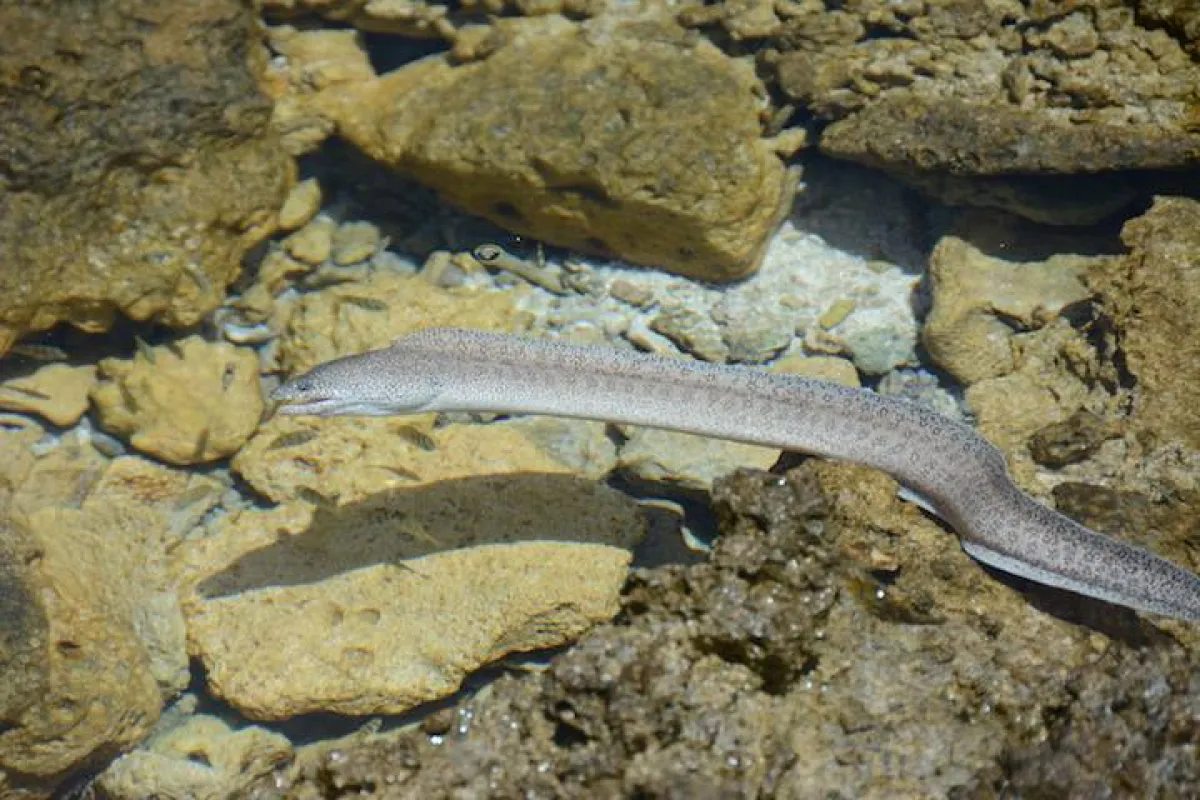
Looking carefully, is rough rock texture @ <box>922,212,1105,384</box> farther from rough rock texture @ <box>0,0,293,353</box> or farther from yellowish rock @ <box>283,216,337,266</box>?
rough rock texture @ <box>0,0,293,353</box>

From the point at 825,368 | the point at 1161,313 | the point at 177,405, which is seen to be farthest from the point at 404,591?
the point at 1161,313

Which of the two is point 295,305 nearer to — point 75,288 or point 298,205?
point 298,205

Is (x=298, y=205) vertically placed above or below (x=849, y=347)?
above

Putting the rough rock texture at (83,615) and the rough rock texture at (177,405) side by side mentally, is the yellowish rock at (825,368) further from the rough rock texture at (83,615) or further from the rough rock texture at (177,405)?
the rough rock texture at (83,615)

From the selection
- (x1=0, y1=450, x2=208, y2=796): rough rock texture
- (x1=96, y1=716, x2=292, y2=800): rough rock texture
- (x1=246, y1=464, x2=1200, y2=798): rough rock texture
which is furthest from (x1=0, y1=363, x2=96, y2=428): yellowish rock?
(x1=246, y1=464, x2=1200, y2=798): rough rock texture

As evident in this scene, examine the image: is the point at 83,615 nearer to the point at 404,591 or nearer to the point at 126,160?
the point at 404,591

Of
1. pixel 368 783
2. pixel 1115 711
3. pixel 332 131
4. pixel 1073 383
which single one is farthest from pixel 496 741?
pixel 332 131
